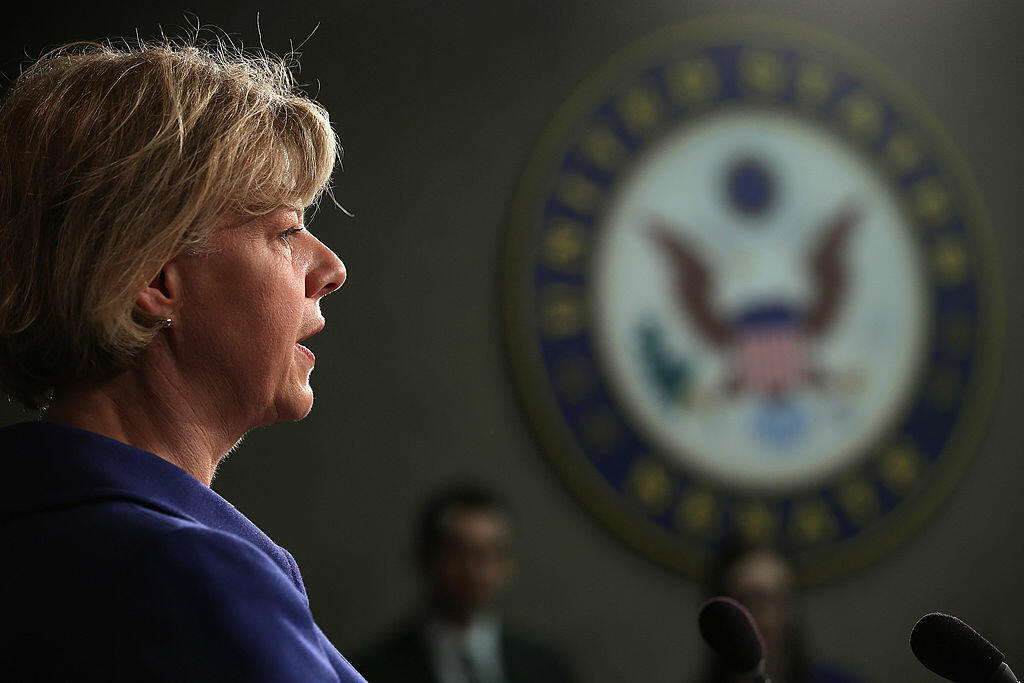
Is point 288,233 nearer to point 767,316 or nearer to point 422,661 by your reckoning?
point 422,661

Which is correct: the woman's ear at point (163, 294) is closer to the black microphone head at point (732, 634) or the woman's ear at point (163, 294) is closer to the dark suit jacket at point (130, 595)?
the dark suit jacket at point (130, 595)

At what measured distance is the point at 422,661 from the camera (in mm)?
2498

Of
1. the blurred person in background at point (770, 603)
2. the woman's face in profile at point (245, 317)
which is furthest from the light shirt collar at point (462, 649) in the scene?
the woman's face in profile at point (245, 317)

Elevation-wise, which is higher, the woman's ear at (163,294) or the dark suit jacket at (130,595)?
the woman's ear at (163,294)

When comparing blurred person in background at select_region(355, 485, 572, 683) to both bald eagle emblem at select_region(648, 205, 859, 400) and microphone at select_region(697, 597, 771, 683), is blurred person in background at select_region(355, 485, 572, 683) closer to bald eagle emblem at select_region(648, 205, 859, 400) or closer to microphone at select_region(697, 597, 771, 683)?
bald eagle emblem at select_region(648, 205, 859, 400)

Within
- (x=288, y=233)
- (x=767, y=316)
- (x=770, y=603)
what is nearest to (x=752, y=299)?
(x=767, y=316)

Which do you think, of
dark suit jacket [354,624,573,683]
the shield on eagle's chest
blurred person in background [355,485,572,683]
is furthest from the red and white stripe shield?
dark suit jacket [354,624,573,683]

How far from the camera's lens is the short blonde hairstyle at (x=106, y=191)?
777mm

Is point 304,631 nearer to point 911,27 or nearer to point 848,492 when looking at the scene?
point 848,492

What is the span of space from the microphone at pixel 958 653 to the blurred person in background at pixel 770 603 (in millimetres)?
1775

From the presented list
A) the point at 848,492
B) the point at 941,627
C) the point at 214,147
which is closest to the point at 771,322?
the point at 848,492

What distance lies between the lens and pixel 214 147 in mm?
807

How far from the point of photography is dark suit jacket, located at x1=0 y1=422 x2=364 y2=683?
0.60 metres

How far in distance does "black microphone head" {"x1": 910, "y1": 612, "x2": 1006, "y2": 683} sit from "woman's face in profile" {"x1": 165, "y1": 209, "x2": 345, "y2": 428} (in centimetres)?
54
